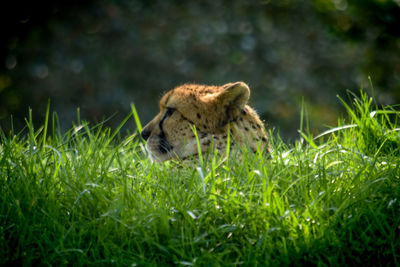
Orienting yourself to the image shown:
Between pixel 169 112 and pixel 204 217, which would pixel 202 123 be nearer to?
pixel 169 112

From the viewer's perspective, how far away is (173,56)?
7758mm

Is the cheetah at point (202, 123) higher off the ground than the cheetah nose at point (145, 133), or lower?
higher

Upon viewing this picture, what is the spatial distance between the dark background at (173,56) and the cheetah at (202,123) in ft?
13.0

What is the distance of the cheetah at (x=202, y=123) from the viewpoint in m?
3.31

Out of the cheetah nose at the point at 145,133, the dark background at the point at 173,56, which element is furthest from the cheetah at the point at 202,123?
the dark background at the point at 173,56

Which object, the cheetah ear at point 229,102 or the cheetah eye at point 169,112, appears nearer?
the cheetah ear at point 229,102

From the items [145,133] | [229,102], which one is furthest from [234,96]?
[145,133]

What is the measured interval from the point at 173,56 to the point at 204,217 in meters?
5.39

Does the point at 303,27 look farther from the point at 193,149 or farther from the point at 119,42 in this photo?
the point at 193,149

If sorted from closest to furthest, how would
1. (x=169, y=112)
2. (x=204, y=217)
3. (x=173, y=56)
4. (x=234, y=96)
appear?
(x=204, y=217) → (x=234, y=96) → (x=169, y=112) → (x=173, y=56)

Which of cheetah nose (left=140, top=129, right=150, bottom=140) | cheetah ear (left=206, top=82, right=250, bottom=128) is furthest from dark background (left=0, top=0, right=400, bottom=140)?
cheetah ear (left=206, top=82, right=250, bottom=128)

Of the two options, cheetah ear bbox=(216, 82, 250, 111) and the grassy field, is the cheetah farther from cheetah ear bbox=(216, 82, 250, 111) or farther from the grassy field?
the grassy field

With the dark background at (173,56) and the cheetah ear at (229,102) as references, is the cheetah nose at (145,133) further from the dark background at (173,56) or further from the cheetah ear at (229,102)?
→ the dark background at (173,56)

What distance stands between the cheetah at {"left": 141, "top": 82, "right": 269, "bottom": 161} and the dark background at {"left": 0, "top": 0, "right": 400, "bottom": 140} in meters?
3.97
